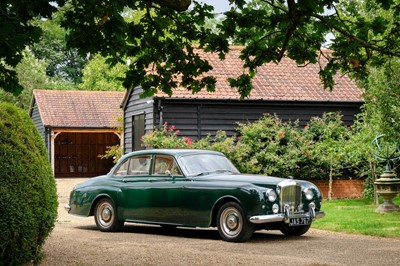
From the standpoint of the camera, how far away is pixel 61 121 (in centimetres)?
3944

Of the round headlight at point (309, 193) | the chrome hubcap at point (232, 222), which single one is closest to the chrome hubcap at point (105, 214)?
the chrome hubcap at point (232, 222)

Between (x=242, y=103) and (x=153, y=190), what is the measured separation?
1081 centimetres

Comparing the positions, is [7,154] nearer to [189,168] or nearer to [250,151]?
[189,168]

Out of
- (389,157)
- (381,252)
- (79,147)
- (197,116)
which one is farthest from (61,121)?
(381,252)

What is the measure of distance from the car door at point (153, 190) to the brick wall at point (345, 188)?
10180 millimetres

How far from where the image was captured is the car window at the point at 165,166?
44.0 feet

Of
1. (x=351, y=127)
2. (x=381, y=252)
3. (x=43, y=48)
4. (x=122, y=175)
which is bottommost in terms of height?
(x=381, y=252)

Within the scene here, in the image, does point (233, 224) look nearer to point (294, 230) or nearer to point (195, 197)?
point (195, 197)

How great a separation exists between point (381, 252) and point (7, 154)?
18.3ft

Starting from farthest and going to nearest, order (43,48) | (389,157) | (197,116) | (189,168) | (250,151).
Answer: (43,48) < (197,116) < (250,151) < (389,157) < (189,168)

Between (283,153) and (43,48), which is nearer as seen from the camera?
(283,153)

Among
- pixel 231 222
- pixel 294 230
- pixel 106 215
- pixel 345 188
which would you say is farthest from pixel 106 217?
pixel 345 188

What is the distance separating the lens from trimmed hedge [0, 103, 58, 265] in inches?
328

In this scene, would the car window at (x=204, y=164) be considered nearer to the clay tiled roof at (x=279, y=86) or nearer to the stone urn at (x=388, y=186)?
the stone urn at (x=388, y=186)
